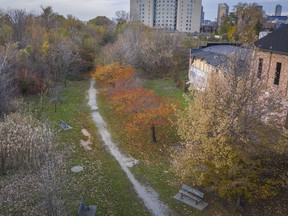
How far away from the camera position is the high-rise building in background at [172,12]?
12644cm

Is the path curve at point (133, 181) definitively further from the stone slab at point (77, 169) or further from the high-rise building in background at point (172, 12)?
the high-rise building in background at point (172, 12)

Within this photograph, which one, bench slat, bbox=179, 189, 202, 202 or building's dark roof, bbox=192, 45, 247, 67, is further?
building's dark roof, bbox=192, 45, 247, 67

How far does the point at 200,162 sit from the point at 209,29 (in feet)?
366

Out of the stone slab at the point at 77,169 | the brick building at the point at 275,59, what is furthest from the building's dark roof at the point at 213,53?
the stone slab at the point at 77,169

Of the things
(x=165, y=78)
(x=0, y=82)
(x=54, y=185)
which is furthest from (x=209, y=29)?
(x=54, y=185)

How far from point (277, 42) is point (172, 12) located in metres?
116

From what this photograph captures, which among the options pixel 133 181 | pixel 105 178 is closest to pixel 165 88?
pixel 133 181

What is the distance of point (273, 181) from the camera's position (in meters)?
11.8

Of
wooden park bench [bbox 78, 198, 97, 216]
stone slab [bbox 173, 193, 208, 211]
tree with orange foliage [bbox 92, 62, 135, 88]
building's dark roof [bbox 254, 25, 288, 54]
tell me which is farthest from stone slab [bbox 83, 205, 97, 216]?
tree with orange foliage [bbox 92, 62, 135, 88]

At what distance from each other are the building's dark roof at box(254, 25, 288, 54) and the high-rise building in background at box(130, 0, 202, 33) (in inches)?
4164

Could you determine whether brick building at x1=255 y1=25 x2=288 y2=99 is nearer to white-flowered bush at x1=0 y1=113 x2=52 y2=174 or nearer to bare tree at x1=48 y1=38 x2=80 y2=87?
white-flowered bush at x1=0 y1=113 x2=52 y2=174

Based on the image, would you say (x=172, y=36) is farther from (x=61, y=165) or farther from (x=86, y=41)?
(x=61, y=165)

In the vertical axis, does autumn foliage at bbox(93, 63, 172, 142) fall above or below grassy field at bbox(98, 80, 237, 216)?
above

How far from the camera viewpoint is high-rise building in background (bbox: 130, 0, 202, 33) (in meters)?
126
